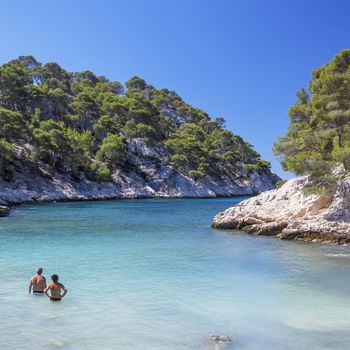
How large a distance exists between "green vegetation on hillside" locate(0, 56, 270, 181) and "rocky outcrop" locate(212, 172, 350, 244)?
45.2 m

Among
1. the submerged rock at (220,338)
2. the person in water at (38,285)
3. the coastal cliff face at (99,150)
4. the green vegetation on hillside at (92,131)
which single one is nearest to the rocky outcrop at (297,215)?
the submerged rock at (220,338)

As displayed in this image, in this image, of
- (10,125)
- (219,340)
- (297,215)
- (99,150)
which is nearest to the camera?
(219,340)

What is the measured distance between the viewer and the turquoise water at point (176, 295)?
9.66 m

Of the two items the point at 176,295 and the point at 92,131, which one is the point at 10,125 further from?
the point at 176,295

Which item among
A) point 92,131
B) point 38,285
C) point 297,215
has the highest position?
point 92,131

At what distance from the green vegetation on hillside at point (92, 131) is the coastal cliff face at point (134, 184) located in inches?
78.0

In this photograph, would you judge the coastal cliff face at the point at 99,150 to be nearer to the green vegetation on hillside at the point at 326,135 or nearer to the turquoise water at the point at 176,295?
the turquoise water at the point at 176,295

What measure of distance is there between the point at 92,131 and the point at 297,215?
82.3 metres

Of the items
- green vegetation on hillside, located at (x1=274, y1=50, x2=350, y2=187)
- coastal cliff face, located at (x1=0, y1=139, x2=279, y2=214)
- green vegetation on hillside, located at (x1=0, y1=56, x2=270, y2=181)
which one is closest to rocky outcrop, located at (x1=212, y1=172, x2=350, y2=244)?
green vegetation on hillside, located at (x1=274, y1=50, x2=350, y2=187)

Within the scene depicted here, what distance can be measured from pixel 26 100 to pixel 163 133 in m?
44.7

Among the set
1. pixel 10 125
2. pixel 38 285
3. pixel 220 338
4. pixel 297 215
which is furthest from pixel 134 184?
pixel 220 338

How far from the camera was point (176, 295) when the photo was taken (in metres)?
13.5

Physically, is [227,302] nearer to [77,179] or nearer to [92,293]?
[92,293]

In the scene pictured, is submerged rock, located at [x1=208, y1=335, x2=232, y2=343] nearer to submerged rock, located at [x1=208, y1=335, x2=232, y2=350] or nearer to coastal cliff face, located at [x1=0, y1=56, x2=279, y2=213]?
submerged rock, located at [x1=208, y1=335, x2=232, y2=350]
